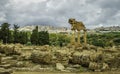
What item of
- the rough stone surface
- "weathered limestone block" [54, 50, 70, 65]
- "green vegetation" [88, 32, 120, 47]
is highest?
"green vegetation" [88, 32, 120, 47]

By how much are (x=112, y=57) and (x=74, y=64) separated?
532cm

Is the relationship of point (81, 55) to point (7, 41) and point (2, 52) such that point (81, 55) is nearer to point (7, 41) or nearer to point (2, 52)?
point (2, 52)

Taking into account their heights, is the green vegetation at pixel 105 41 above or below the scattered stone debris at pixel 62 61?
above

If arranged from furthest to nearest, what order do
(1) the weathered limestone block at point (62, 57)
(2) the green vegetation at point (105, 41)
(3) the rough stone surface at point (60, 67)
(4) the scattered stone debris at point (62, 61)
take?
(2) the green vegetation at point (105, 41) < (1) the weathered limestone block at point (62, 57) < (4) the scattered stone debris at point (62, 61) < (3) the rough stone surface at point (60, 67)

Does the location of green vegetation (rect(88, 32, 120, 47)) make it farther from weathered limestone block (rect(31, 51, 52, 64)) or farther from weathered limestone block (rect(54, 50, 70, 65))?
weathered limestone block (rect(31, 51, 52, 64))

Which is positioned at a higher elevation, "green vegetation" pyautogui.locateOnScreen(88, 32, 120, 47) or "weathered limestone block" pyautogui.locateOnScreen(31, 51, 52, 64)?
"green vegetation" pyautogui.locateOnScreen(88, 32, 120, 47)

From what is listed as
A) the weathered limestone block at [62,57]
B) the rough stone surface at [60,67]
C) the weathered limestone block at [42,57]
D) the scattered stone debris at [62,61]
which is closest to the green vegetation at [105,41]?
the scattered stone debris at [62,61]

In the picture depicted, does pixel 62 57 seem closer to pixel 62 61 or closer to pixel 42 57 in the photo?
pixel 62 61

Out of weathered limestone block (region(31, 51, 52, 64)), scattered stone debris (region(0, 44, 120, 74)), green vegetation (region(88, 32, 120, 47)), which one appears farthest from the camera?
green vegetation (region(88, 32, 120, 47))

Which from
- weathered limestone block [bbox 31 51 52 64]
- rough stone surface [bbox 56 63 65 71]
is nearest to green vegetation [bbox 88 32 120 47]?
weathered limestone block [bbox 31 51 52 64]

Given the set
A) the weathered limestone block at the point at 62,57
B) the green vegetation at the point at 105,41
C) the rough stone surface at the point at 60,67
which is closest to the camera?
the rough stone surface at the point at 60,67

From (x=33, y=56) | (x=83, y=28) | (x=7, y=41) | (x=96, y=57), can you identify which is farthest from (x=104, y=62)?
(x=7, y=41)

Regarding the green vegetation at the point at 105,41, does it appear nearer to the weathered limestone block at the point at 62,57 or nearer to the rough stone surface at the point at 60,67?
the weathered limestone block at the point at 62,57

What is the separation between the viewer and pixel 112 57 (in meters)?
37.8
